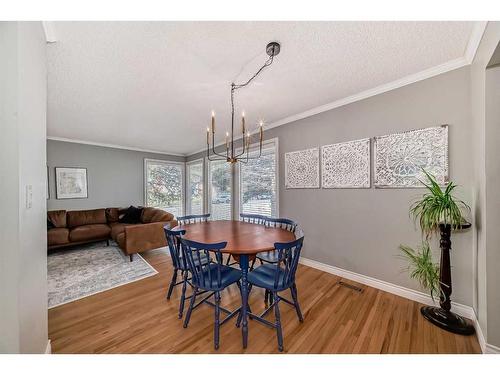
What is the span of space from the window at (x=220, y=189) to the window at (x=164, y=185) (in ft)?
4.68

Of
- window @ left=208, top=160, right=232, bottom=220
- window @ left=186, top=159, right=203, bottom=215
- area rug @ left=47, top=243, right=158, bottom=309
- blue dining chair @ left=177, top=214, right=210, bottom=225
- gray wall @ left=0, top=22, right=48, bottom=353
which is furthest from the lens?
window @ left=186, top=159, right=203, bottom=215

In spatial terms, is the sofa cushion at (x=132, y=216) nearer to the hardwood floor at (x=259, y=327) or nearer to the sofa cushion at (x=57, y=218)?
the sofa cushion at (x=57, y=218)

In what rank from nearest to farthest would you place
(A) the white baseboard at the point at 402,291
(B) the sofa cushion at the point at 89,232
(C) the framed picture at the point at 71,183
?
1. (A) the white baseboard at the point at 402,291
2. (B) the sofa cushion at the point at 89,232
3. (C) the framed picture at the point at 71,183

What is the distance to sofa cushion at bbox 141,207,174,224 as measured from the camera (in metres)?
3.89

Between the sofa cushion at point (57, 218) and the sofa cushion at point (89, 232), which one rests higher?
the sofa cushion at point (57, 218)

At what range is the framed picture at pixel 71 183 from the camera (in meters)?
4.25

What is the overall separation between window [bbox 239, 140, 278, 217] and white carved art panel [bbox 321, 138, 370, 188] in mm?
930

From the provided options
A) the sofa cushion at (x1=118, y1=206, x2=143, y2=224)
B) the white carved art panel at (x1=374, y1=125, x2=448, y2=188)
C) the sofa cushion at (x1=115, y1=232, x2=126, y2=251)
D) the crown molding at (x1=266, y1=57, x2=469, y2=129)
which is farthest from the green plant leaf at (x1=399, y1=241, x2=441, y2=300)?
the sofa cushion at (x1=118, y1=206, x2=143, y2=224)

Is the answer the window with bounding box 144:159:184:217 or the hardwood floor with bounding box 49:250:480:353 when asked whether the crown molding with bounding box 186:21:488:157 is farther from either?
the window with bounding box 144:159:184:217

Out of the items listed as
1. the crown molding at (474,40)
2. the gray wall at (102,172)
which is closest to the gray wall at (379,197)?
the crown molding at (474,40)

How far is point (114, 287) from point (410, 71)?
4.15 m

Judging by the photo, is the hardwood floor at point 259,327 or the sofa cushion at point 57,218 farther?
the sofa cushion at point 57,218

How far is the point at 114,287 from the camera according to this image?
8.00 feet
